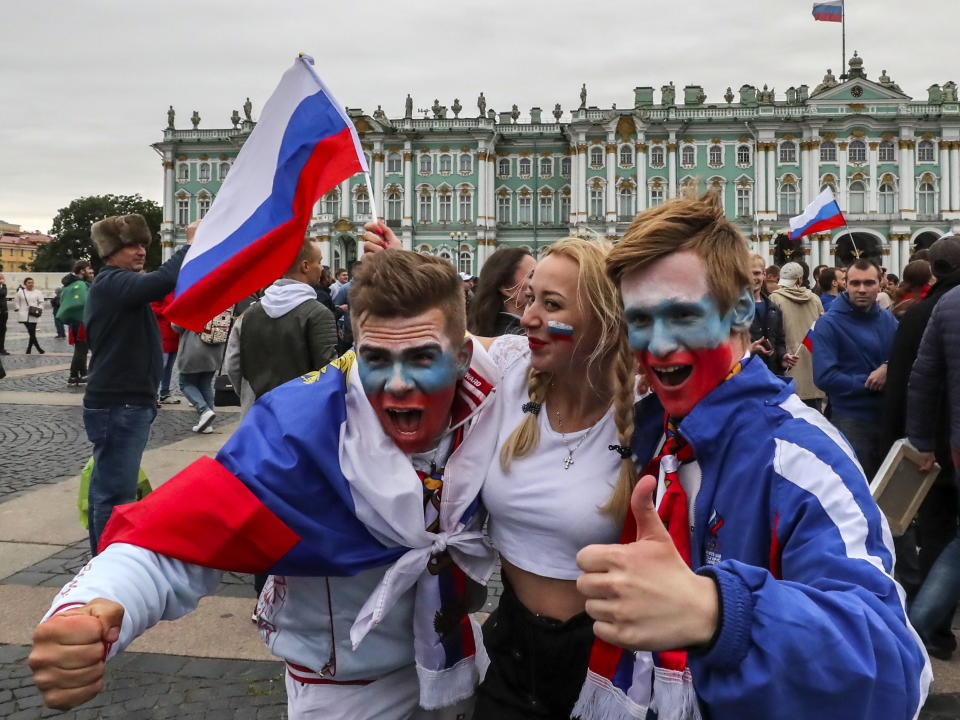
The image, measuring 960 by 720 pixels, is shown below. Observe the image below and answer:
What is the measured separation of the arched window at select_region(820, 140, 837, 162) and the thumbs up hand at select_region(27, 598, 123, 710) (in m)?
52.0

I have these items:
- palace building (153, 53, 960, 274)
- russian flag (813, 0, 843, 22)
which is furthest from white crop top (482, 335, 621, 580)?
palace building (153, 53, 960, 274)

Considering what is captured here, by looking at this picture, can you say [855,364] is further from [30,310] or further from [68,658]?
[30,310]

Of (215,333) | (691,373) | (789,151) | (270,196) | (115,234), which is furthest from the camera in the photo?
(789,151)

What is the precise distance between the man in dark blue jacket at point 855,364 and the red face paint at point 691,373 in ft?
12.7

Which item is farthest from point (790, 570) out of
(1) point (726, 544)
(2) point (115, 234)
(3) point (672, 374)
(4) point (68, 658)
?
(2) point (115, 234)

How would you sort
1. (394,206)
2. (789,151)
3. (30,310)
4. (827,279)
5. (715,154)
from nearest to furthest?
(827,279) → (30,310) → (789,151) → (715,154) → (394,206)

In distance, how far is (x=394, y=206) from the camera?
51000 millimetres

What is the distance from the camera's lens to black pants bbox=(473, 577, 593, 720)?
1.87 metres

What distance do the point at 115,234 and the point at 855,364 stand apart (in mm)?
4325

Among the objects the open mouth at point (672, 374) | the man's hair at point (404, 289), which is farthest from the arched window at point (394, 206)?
the open mouth at point (672, 374)

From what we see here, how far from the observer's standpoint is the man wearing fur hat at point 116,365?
4.04 metres

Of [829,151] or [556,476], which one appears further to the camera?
[829,151]

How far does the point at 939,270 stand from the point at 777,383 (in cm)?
322

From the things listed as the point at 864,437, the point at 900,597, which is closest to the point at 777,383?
the point at 900,597
